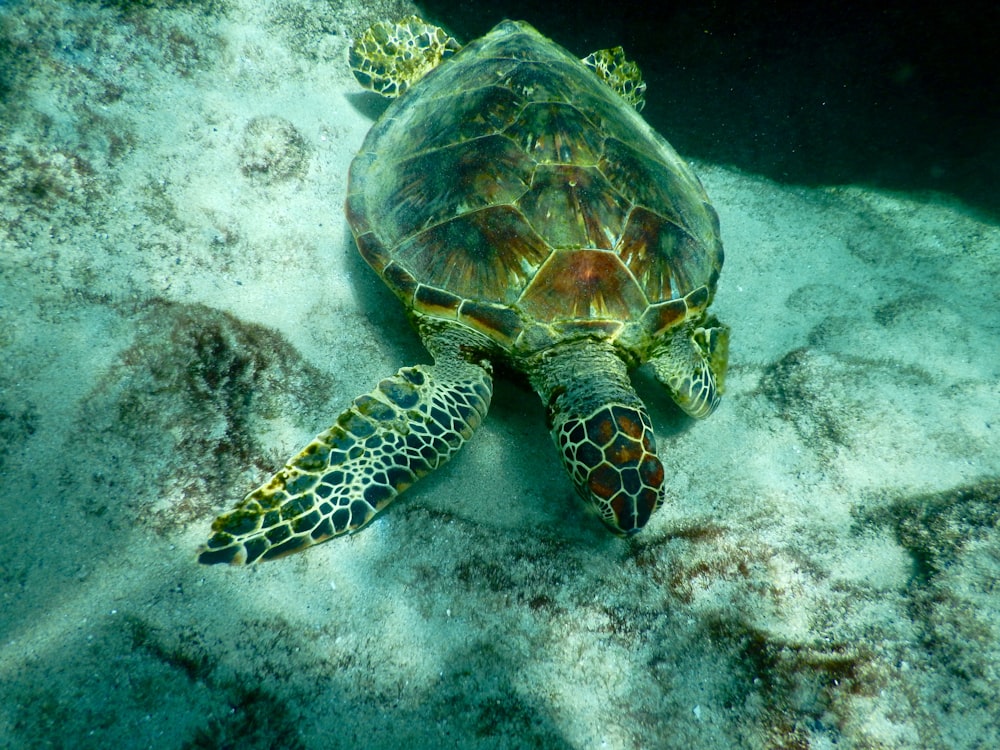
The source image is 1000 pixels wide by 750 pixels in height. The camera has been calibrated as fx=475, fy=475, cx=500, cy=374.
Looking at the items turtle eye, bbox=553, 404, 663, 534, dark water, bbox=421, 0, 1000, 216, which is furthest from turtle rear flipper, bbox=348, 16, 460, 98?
turtle eye, bbox=553, 404, 663, 534

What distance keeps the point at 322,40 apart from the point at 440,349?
3.41m

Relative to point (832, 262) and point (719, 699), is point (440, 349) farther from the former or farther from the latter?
point (832, 262)

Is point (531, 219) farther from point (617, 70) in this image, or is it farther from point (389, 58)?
point (617, 70)

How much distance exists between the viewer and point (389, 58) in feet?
13.5

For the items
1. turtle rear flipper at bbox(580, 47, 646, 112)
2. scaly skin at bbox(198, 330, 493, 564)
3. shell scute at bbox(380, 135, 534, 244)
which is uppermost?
turtle rear flipper at bbox(580, 47, 646, 112)

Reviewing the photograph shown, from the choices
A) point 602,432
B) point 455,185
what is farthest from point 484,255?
point 602,432

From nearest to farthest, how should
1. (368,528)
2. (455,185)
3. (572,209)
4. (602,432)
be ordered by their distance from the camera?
(368,528) → (602,432) → (572,209) → (455,185)

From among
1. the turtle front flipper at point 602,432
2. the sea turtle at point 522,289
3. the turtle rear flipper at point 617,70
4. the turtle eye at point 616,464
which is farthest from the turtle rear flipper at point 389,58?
the turtle eye at point 616,464

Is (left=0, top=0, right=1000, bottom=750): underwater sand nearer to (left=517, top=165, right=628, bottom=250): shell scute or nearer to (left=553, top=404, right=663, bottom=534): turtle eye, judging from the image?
(left=553, top=404, right=663, bottom=534): turtle eye

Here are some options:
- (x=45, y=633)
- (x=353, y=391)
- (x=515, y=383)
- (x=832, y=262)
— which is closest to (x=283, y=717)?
(x=45, y=633)

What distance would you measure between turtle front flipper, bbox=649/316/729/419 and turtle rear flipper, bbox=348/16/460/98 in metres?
3.22

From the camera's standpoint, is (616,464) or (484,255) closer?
→ (616,464)

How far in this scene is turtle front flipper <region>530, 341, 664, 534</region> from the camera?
229 cm

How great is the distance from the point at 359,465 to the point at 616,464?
1265mm
